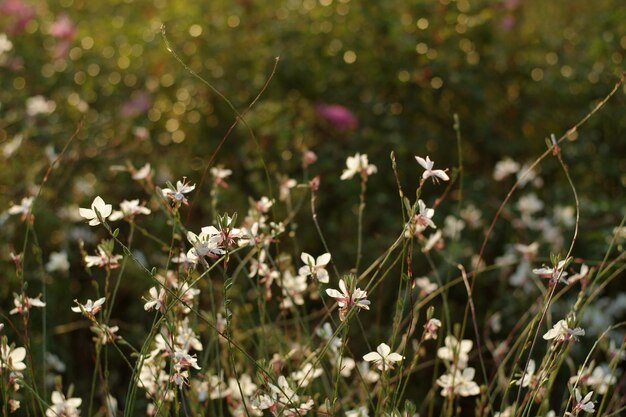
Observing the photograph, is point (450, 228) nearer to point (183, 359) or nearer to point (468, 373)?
point (468, 373)

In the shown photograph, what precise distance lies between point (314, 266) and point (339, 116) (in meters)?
1.91

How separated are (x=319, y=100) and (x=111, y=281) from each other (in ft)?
3.59

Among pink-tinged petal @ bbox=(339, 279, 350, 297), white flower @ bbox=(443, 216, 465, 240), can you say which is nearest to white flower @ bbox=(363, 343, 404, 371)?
pink-tinged petal @ bbox=(339, 279, 350, 297)

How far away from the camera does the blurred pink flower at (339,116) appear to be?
133 inches

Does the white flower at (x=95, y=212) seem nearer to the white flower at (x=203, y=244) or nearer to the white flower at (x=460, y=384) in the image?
the white flower at (x=203, y=244)

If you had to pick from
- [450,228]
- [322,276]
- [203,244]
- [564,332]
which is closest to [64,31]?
[450,228]

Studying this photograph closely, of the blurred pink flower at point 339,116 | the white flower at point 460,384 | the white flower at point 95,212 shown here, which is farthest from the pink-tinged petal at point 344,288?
the blurred pink flower at point 339,116

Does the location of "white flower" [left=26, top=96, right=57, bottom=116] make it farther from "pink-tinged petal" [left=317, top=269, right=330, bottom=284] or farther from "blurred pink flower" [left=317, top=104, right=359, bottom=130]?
"pink-tinged petal" [left=317, top=269, right=330, bottom=284]

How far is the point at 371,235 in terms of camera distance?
11.0 ft

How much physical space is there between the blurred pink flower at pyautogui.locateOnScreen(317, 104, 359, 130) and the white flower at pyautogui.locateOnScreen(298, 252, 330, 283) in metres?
1.86

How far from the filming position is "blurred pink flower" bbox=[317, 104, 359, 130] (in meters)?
3.37

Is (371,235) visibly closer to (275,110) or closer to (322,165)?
(322,165)

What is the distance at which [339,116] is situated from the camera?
132 inches

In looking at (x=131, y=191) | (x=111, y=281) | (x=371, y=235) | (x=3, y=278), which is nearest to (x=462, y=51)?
(x=371, y=235)
